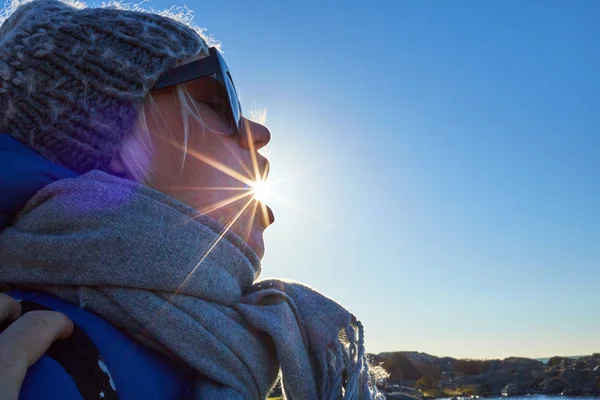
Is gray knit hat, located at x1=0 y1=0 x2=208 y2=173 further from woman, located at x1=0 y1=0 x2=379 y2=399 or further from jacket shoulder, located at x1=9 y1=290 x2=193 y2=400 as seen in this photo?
jacket shoulder, located at x1=9 y1=290 x2=193 y2=400

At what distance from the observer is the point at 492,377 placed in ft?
152

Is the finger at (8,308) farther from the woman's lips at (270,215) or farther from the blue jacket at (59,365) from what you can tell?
the woman's lips at (270,215)

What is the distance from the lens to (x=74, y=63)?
1962mm

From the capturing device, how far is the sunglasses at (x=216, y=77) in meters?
2.05

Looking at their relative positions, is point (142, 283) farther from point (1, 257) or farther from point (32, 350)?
point (1, 257)

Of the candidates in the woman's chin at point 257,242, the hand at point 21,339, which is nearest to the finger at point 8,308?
the hand at point 21,339

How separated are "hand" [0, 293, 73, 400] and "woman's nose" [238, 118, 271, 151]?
116cm

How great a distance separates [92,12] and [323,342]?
1776 millimetres

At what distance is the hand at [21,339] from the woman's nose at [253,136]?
116 centimetres

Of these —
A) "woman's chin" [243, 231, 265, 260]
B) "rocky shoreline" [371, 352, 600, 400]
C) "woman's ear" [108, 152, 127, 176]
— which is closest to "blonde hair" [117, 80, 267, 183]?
"woman's ear" [108, 152, 127, 176]

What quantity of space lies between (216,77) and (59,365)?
138cm

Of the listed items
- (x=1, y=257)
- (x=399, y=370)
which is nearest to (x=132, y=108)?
(x=1, y=257)

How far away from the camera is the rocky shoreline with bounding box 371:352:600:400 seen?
4234 centimetres

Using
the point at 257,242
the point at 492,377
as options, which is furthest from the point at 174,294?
the point at 492,377
